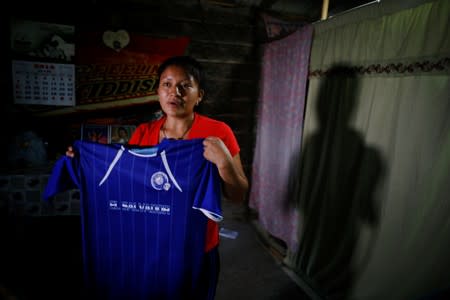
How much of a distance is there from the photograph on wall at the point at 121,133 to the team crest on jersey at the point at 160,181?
160 centimetres

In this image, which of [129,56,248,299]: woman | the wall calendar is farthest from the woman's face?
the wall calendar

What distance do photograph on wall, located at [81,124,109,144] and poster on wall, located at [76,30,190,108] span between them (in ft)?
0.70

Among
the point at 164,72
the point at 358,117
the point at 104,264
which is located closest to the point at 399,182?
the point at 358,117

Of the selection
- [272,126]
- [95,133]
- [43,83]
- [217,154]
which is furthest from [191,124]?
[43,83]

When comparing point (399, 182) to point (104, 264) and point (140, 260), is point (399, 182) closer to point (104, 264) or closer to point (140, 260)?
point (140, 260)

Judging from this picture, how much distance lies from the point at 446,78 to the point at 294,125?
1101mm

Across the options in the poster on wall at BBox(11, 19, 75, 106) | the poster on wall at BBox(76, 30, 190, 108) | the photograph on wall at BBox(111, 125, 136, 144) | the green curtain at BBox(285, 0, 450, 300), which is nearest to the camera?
the green curtain at BBox(285, 0, 450, 300)

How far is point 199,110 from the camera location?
289 centimetres

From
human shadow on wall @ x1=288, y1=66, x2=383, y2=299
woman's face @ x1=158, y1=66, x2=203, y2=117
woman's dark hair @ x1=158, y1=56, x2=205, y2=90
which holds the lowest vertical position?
human shadow on wall @ x1=288, y1=66, x2=383, y2=299

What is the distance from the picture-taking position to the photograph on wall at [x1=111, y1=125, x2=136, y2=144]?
8.38ft

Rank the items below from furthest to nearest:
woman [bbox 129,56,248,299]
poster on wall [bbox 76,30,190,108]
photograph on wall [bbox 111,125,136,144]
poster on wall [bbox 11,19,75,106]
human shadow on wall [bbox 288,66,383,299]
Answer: photograph on wall [bbox 111,125,136,144]
poster on wall [bbox 76,30,190,108]
poster on wall [bbox 11,19,75,106]
human shadow on wall [bbox 288,66,383,299]
woman [bbox 129,56,248,299]

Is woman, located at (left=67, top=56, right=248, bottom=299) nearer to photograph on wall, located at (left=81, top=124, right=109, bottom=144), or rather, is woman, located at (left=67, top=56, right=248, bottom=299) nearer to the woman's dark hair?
the woman's dark hair

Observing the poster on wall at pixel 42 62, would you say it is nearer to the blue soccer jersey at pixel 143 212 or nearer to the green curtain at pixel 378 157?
the blue soccer jersey at pixel 143 212

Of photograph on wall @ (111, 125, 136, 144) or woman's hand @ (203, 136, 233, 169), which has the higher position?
woman's hand @ (203, 136, 233, 169)
